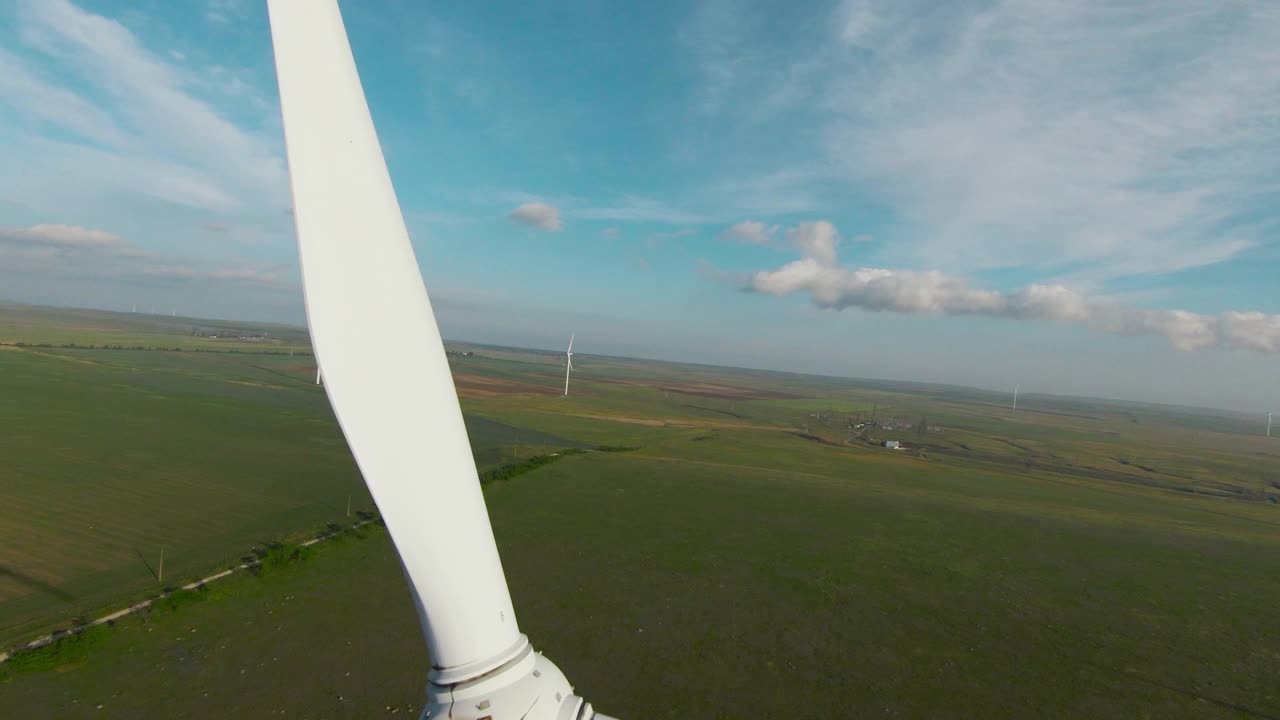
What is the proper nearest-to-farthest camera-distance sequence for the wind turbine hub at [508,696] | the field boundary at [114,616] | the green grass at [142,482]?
1. the wind turbine hub at [508,696]
2. the field boundary at [114,616]
3. the green grass at [142,482]

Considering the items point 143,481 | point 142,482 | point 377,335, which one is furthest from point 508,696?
point 143,481

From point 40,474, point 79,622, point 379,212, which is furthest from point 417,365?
point 40,474

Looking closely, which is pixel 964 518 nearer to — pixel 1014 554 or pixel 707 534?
pixel 1014 554

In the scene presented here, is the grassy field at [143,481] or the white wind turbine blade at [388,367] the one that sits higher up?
the white wind turbine blade at [388,367]

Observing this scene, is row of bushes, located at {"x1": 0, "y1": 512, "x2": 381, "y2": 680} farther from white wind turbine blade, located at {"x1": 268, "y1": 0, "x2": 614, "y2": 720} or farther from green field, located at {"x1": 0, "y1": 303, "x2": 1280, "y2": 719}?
white wind turbine blade, located at {"x1": 268, "y1": 0, "x2": 614, "y2": 720}

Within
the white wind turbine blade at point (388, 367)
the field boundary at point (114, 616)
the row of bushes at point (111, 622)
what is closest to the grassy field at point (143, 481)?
the field boundary at point (114, 616)

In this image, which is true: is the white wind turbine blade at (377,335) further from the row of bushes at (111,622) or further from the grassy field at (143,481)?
the grassy field at (143,481)

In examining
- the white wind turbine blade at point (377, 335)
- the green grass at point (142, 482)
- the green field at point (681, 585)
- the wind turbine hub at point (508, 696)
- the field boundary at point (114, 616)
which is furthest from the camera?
the green grass at point (142, 482)

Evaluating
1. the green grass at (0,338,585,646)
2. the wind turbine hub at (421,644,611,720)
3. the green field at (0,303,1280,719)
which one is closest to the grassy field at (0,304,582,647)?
the green grass at (0,338,585,646)

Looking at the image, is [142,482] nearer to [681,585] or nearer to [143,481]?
[143,481]
